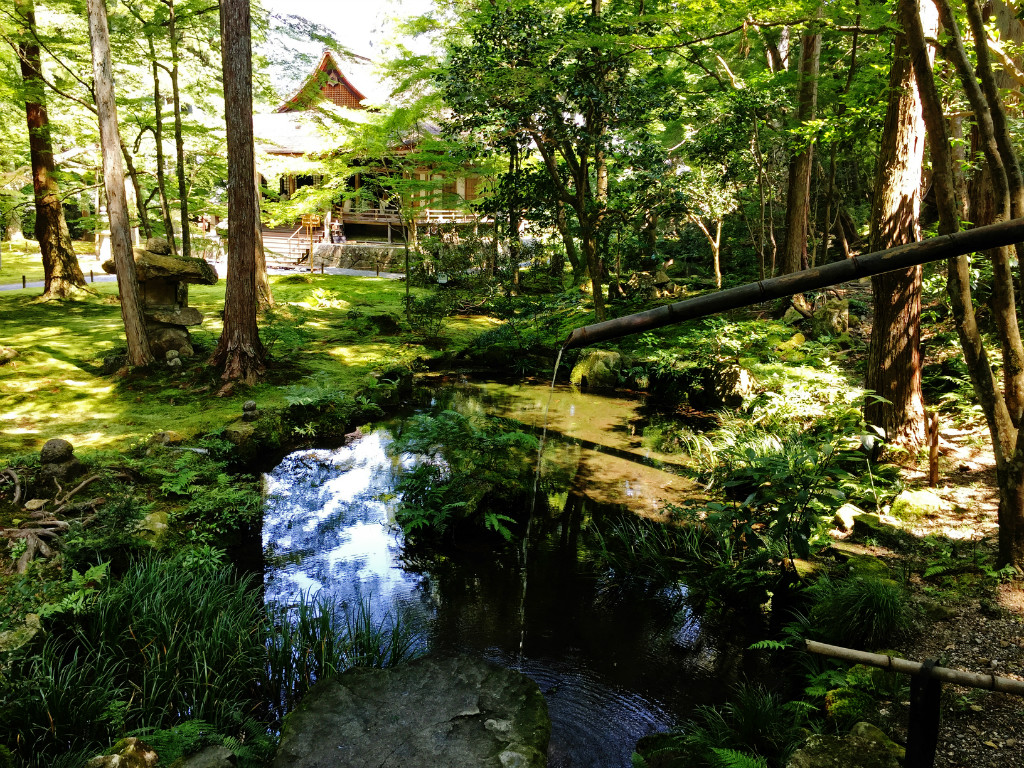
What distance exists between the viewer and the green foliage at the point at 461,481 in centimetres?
573

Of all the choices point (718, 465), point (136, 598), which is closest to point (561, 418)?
point (718, 465)

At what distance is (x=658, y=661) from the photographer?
13.5ft

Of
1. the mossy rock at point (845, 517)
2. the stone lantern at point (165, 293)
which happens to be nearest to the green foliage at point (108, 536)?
the stone lantern at point (165, 293)

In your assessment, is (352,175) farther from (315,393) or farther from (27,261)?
(27,261)

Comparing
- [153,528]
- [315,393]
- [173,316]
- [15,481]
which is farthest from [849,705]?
[173,316]

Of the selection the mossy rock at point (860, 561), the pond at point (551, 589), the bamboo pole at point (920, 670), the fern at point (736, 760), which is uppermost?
the bamboo pole at point (920, 670)

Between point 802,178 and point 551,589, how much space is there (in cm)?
986

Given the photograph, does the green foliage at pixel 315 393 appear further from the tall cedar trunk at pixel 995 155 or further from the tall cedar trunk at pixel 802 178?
the tall cedar trunk at pixel 802 178

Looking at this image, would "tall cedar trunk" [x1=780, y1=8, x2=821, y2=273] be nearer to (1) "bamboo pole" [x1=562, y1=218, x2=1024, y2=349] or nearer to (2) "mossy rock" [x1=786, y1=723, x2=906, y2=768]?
(1) "bamboo pole" [x1=562, y1=218, x2=1024, y2=349]

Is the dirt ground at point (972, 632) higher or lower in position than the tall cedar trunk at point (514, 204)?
lower

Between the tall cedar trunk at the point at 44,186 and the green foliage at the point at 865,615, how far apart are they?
14819 millimetres

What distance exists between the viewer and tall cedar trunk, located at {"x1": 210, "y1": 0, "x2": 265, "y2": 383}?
8.14 metres

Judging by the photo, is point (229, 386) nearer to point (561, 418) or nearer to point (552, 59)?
point (561, 418)

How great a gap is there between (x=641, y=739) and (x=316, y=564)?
10.1 feet
